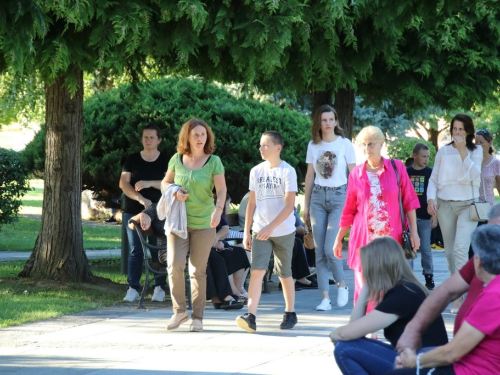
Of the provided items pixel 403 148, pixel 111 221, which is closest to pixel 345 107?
pixel 111 221

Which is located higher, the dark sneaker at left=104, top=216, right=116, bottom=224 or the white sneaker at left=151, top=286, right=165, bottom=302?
the dark sneaker at left=104, top=216, right=116, bottom=224

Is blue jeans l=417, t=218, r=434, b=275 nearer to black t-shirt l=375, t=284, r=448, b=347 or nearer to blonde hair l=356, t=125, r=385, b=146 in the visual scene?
blonde hair l=356, t=125, r=385, b=146

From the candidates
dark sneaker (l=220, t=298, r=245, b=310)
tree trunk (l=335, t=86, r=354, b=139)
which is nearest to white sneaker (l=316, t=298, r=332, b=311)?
dark sneaker (l=220, t=298, r=245, b=310)

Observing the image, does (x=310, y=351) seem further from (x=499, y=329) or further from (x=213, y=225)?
(x=499, y=329)

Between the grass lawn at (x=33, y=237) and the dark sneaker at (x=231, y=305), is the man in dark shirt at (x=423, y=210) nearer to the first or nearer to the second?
the dark sneaker at (x=231, y=305)

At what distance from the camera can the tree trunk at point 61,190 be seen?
35.6 feet

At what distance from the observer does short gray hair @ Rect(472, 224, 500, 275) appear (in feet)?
13.7

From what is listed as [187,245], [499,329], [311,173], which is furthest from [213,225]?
[499,329]

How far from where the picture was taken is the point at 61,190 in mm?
10844

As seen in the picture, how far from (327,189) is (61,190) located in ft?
11.5

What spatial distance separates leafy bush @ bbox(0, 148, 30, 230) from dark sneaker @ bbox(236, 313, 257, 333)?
863cm

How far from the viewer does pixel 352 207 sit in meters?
7.43

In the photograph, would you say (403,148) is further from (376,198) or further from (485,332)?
(485,332)

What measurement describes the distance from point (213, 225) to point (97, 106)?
7.15m
